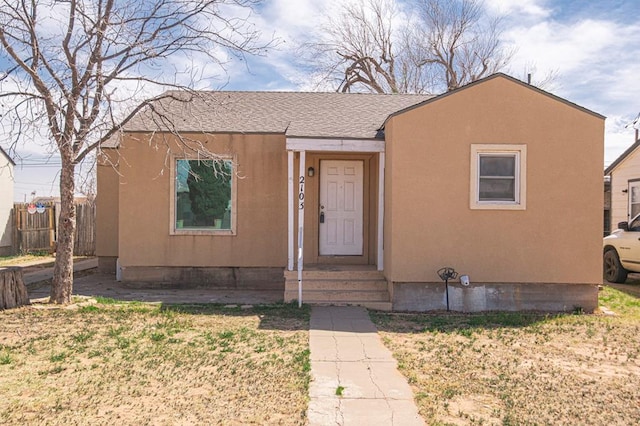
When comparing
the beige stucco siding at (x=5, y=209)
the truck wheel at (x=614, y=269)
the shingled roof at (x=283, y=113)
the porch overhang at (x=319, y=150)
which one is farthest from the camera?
the beige stucco siding at (x=5, y=209)

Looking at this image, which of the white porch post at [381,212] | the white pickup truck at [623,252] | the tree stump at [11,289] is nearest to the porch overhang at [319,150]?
the white porch post at [381,212]

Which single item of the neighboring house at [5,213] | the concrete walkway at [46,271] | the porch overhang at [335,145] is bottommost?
the concrete walkway at [46,271]

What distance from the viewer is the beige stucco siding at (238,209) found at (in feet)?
34.8

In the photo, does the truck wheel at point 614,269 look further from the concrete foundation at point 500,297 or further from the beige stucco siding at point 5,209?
the beige stucco siding at point 5,209

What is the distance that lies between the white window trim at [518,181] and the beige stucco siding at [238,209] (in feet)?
13.0

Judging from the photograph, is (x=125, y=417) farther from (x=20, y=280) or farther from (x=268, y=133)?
(x=268, y=133)

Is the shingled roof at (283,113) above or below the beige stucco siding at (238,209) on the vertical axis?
above

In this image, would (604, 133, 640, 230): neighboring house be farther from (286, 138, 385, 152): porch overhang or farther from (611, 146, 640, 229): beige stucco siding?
(286, 138, 385, 152): porch overhang

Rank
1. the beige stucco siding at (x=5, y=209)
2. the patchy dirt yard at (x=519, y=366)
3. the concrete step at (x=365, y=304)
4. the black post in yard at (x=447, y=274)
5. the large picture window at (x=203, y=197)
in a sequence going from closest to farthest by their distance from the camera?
the patchy dirt yard at (x=519, y=366) < the black post in yard at (x=447, y=274) < the concrete step at (x=365, y=304) < the large picture window at (x=203, y=197) < the beige stucco siding at (x=5, y=209)

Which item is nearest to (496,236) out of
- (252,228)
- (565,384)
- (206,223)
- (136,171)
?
(565,384)

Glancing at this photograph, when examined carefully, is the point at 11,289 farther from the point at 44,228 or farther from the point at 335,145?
the point at 44,228

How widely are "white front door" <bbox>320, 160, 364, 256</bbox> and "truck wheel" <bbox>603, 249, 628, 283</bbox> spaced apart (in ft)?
20.8

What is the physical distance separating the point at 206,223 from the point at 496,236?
5.81 metres

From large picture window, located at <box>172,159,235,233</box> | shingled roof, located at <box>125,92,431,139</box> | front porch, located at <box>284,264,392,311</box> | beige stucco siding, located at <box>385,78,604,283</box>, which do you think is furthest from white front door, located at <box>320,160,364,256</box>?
beige stucco siding, located at <box>385,78,604,283</box>
